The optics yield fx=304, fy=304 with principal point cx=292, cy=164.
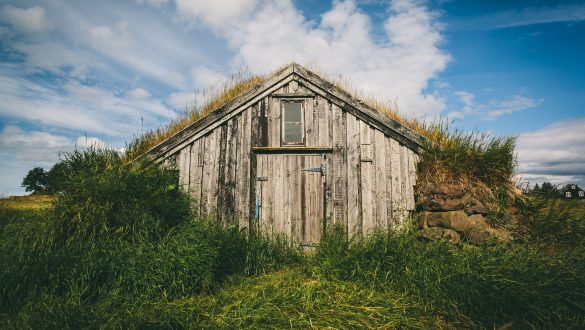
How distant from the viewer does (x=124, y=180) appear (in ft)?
17.9

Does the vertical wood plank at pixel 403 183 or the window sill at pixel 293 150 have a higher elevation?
the window sill at pixel 293 150

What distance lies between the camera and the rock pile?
516cm

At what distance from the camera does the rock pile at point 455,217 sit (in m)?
5.16

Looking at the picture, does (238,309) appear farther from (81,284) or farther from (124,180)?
(124,180)

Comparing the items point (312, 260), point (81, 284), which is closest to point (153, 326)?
point (81, 284)

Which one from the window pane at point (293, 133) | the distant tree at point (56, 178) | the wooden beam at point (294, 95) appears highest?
the wooden beam at point (294, 95)

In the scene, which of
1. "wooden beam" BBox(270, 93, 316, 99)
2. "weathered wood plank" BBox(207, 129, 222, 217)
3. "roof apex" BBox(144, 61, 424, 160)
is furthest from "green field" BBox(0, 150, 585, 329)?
"wooden beam" BBox(270, 93, 316, 99)

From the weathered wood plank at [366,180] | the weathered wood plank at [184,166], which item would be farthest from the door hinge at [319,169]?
the weathered wood plank at [184,166]

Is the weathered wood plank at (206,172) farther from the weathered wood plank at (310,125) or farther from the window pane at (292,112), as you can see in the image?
the weathered wood plank at (310,125)

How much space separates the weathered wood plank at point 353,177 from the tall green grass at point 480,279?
55.5 inches

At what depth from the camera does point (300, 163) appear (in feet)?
21.9

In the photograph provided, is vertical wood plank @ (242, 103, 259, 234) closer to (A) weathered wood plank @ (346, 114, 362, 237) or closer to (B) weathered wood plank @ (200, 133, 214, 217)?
(B) weathered wood plank @ (200, 133, 214, 217)

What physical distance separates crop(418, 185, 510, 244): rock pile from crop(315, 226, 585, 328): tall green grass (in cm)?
34

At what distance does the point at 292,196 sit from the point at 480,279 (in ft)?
12.2
